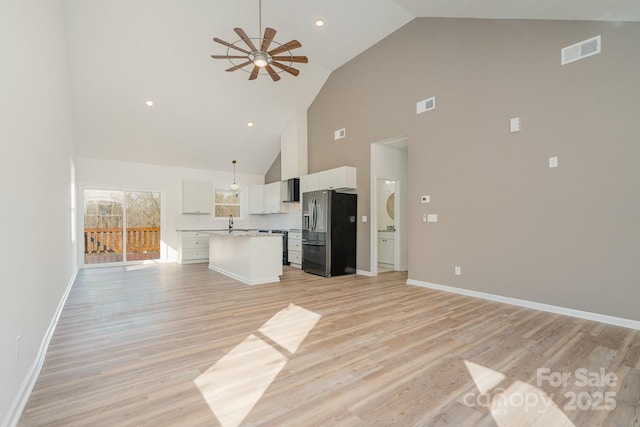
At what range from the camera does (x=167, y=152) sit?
8.17m

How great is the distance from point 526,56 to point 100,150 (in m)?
8.89

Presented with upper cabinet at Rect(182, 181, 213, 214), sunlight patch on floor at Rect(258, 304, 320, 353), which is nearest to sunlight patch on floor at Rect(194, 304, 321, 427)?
sunlight patch on floor at Rect(258, 304, 320, 353)

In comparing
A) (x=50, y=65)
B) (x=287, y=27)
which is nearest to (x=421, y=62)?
(x=287, y=27)

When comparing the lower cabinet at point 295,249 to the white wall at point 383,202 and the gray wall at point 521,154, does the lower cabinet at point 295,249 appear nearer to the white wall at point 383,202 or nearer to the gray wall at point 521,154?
the white wall at point 383,202

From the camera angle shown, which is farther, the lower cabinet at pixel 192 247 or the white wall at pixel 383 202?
the lower cabinet at pixel 192 247

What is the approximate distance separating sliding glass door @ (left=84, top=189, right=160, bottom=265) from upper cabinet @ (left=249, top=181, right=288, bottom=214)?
2.68 metres

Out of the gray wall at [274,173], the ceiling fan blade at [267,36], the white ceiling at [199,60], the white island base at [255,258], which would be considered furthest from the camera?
the gray wall at [274,173]

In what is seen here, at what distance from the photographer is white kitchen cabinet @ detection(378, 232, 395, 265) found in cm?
712

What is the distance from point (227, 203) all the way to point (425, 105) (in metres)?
6.74

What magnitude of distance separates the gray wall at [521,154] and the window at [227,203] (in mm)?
5650

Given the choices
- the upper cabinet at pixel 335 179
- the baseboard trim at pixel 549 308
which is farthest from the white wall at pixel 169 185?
the baseboard trim at pixel 549 308

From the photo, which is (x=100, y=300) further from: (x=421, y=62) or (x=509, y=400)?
(x=421, y=62)

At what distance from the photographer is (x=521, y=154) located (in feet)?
13.4

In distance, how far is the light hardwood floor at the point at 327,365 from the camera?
1.81 meters
